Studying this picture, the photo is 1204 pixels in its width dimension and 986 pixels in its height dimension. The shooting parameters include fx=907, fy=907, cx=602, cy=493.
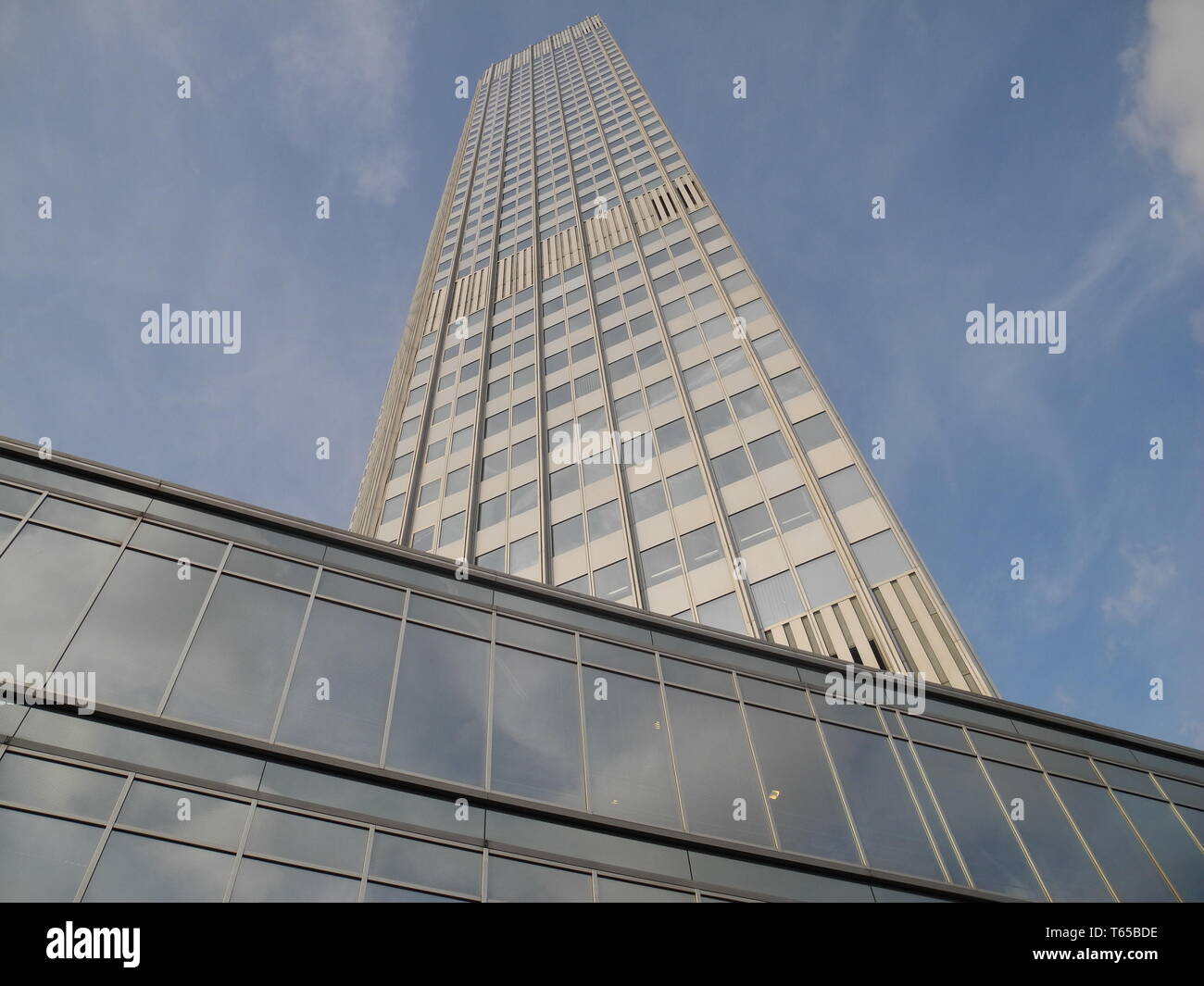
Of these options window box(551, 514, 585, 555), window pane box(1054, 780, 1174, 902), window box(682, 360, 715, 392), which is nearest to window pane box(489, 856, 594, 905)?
window pane box(1054, 780, 1174, 902)

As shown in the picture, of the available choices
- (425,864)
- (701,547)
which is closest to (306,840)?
(425,864)

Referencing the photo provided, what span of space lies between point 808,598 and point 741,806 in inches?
502

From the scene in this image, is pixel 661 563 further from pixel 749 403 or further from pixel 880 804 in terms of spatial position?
pixel 880 804

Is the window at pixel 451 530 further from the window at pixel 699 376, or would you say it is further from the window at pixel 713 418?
the window at pixel 699 376

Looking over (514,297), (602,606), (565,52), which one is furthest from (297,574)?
(565,52)

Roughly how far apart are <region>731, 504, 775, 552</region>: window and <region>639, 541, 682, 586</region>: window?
2115 millimetres

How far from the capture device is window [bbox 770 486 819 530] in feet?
95.9

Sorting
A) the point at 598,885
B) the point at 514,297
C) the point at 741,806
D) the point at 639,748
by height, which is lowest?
the point at 598,885

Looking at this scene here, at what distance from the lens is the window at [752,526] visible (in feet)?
96.4

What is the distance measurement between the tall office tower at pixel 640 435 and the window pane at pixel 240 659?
599 inches

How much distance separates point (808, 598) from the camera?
26.8 m

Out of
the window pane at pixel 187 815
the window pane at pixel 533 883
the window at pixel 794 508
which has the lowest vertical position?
the window pane at pixel 533 883

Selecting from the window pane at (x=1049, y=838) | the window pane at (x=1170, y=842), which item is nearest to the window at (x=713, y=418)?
the window pane at (x=1049, y=838)
